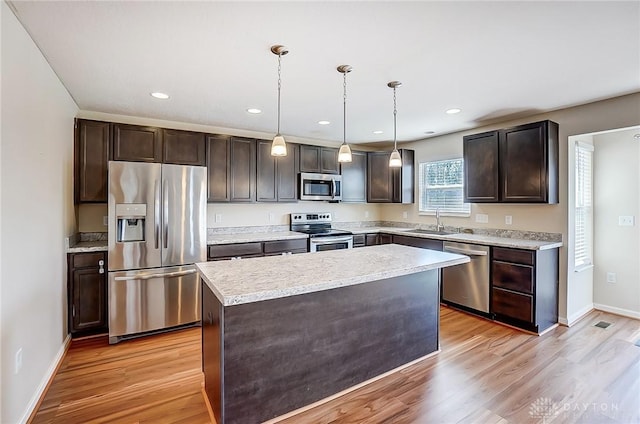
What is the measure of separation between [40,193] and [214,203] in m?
2.09

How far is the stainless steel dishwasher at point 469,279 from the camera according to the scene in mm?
3695

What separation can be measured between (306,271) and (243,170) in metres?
2.53

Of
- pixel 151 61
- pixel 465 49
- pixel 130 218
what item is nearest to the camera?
pixel 465 49

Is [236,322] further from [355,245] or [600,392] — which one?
[355,245]

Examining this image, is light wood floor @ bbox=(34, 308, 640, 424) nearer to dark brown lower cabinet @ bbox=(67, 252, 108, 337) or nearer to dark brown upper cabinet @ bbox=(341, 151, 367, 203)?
dark brown lower cabinet @ bbox=(67, 252, 108, 337)

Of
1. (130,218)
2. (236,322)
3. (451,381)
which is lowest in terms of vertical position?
(451,381)

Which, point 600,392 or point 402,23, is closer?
point 402,23

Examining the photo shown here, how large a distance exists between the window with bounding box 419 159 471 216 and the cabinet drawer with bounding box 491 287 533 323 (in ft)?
4.32

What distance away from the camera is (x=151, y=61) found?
2352 mm

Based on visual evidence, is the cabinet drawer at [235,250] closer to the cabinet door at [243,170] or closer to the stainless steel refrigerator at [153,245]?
the stainless steel refrigerator at [153,245]

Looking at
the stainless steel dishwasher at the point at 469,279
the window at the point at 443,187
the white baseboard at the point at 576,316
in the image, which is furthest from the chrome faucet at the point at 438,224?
the white baseboard at the point at 576,316

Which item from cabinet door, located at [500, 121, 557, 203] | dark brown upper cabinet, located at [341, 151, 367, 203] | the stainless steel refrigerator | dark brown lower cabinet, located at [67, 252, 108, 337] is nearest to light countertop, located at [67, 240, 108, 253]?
dark brown lower cabinet, located at [67, 252, 108, 337]

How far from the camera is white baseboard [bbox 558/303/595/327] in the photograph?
349 cm

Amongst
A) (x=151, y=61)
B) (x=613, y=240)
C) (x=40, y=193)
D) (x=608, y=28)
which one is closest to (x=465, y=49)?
(x=608, y=28)
